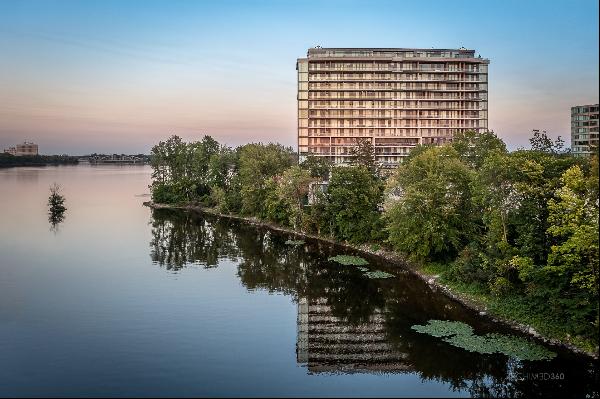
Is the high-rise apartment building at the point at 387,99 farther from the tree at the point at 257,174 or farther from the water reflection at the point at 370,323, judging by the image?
the water reflection at the point at 370,323

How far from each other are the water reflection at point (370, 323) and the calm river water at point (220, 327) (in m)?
0.10

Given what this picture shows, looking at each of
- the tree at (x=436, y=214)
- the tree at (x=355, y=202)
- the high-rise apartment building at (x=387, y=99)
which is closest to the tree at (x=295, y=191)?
the tree at (x=355, y=202)

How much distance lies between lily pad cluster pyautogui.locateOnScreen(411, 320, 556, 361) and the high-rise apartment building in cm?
9751

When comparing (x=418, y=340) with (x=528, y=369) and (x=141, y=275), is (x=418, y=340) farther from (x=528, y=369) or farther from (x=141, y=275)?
(x=141, y=275)

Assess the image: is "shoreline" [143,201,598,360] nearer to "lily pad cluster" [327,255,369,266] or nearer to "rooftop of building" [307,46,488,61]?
"lily pad cluster" [327,255,369,266]

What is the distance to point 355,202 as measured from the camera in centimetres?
6144

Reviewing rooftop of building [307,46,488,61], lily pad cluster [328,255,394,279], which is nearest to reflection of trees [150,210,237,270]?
lily pad cluster [328,255,394,279]

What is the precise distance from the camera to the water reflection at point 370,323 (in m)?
27.3

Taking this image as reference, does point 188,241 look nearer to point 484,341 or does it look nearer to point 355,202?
point 355,202

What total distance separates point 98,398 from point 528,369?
21.0 metres

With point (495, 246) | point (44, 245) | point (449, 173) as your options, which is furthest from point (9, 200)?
point (495, 246)

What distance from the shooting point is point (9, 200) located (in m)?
105

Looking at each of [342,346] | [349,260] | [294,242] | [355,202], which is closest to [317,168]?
[294,242]

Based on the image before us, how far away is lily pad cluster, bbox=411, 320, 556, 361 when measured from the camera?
97.2 ft
